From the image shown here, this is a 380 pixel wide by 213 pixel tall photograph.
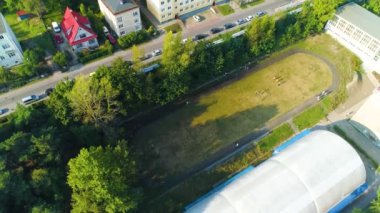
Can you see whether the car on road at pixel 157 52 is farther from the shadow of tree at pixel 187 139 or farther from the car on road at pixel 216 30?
the car on road at pixel 216 30

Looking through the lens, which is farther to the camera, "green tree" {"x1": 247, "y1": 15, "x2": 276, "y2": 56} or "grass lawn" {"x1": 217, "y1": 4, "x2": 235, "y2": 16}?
"grass lawn" {"x1": 217, "y1": 4, "x2": 235, "y2": 16}

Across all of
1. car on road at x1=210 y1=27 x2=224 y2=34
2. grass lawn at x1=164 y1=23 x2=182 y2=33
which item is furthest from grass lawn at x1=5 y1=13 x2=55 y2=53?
car on road at x1=210 y1=27 x2=224 y2=34

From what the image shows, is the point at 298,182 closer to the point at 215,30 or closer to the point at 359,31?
the point at 215,30

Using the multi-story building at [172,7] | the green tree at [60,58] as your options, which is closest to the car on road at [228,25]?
the multi-story building at [172,7]

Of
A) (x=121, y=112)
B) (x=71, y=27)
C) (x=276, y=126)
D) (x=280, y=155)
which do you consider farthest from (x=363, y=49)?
(x=71, y=27)

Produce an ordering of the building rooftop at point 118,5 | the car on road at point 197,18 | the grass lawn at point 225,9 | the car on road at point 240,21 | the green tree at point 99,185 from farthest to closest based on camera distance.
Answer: the grass lawn at point 225,9 < the car on road at point 197,18 < the car on road at point 240,21 < the building rooftop at point 118,5 < the green tree at point 99,185

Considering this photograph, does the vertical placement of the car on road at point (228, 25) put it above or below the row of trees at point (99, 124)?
above

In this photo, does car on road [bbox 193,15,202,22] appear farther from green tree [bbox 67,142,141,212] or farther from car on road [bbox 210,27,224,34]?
green tree [bbox 67,142,141,212]
